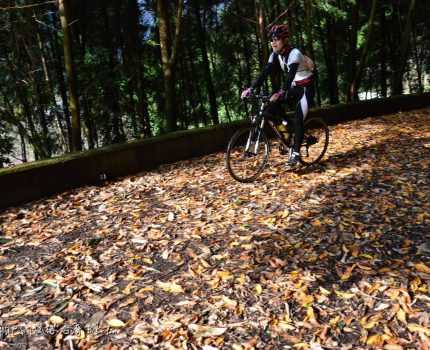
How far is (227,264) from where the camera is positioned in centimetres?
397

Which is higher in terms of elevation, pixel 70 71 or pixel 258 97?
pixel 70 71

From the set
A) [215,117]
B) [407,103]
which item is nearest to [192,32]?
[215,117]

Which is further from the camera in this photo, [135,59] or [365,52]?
[135,59]

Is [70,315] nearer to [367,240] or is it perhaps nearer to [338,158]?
[367,240]

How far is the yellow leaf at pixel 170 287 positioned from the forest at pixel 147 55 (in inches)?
232

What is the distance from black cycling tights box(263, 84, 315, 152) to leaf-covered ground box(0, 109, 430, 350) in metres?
0.70

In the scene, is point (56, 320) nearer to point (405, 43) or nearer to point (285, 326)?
point (285, 326)

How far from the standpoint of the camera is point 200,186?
6.63 m

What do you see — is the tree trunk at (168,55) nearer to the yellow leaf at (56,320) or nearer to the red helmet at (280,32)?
the red helmet at (280,32)

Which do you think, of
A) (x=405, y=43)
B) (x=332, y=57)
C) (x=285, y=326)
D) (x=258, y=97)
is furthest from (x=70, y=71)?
(x=332, y=57)

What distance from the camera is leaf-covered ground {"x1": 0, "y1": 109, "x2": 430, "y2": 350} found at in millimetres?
3012

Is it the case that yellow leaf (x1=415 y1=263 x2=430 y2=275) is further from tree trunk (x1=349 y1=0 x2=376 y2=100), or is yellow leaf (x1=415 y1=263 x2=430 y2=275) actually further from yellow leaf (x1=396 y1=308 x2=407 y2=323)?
tree trunk (x1=349 y1=0 x2=376 y2=100)

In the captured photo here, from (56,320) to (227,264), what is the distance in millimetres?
1657

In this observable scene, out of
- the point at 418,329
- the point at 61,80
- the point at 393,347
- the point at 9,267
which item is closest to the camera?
the point at 393,347
